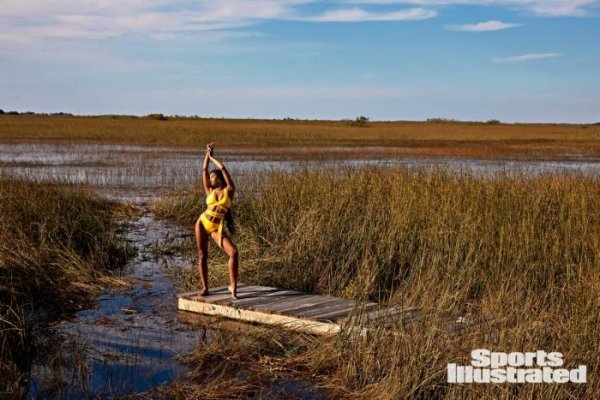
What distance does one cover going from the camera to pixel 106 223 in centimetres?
1355

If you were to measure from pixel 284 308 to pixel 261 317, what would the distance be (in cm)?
27

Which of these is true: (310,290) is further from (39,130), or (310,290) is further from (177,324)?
(39,130)

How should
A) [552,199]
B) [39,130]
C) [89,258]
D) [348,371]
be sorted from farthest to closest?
1. [39,130]
2. [552,199]
3. [89,258]
4. [348,371]

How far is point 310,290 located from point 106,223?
539cm

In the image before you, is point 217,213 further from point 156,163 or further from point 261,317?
point 156,163

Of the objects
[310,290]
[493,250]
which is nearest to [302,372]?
[310,290]

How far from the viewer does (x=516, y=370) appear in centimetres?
549

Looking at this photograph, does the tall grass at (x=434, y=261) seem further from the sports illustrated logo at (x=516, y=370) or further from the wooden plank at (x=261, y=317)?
the wooden plank at (x=261, y=317)

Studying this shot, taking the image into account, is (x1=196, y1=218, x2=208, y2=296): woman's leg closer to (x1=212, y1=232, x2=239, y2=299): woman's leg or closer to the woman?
the woman

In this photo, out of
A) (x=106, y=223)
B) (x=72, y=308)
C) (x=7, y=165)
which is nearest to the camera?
(x=72, y=308)

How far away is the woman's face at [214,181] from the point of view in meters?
7.98

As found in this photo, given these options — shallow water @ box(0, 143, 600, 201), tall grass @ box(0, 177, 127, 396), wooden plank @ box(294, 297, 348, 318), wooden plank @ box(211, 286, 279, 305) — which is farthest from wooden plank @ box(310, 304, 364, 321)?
shallow water @ box(0, 143, 600, 201)

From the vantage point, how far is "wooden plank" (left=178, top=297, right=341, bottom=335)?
Result: 7328mm

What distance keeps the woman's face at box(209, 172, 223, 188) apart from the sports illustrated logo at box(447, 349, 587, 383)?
343cm
